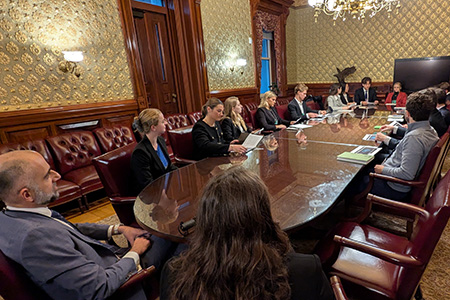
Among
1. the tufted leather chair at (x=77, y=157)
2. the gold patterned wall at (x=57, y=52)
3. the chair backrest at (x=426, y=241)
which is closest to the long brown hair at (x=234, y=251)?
the chair backrest at (x=426, y=241)

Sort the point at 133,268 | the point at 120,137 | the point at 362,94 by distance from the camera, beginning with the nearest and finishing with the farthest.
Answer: the point at 133,268 → the point at 120,137 → the point at 362,94

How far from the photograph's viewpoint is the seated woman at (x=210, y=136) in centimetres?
238

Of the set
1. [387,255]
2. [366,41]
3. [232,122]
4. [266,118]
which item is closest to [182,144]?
[232,122]

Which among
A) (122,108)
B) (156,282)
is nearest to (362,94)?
(122,108)

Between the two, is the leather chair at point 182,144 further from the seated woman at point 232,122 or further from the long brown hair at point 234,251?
the long brown hair at point 234,251

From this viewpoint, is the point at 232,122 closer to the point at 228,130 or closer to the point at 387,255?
the point at 228,130

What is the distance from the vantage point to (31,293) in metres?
0.84

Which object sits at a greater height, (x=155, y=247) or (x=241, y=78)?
(x=241, y=78)

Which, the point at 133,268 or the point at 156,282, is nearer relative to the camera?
the point at 133,268

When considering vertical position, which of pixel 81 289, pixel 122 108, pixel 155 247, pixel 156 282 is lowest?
pixel 156 282

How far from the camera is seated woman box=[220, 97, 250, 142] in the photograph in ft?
9.77

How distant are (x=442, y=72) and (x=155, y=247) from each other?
25.2ft

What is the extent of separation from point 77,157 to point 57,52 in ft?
5.21

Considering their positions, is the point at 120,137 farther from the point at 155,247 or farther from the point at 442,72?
the point at 442,72
